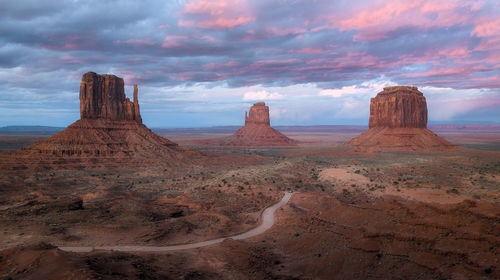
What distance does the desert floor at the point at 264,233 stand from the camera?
16094mm

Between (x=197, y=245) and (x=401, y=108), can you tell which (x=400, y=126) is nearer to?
(x=401, y=108)

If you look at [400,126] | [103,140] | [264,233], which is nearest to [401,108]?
[400,126]

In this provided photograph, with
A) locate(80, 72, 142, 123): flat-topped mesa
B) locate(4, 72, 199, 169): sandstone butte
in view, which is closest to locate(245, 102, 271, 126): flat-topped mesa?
locate(4, 72, 199, 169): sandstone butte

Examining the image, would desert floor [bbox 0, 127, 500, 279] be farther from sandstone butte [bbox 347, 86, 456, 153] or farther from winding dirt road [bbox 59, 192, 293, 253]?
sandstone butte [bbox 347, 86, 456, 153]

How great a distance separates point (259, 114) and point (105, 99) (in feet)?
331

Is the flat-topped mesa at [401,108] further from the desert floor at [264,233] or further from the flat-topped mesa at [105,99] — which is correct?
the flat-topped mesa at [105,99]

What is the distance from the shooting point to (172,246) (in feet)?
73.2

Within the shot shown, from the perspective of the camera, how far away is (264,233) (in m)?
25.3

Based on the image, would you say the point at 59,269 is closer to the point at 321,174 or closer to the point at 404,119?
the point at 321,174

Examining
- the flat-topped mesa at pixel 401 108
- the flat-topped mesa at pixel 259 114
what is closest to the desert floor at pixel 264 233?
the flat-topped mesa at pixel 401 108

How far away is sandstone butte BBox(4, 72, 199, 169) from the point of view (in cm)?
6344

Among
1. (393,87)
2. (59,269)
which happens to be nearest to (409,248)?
(59,269)

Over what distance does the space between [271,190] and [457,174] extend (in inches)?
1252

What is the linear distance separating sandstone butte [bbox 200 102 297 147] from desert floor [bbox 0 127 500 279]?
10412cm
